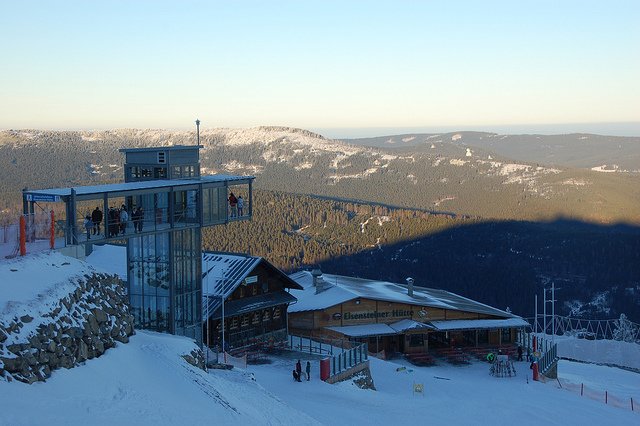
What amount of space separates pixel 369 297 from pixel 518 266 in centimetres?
8034

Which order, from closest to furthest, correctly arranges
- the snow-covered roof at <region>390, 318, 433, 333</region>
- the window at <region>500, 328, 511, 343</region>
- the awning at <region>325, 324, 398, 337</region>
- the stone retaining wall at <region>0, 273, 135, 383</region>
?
the stone retaining wall at <region>0, 273, 135, 383</region>, the awning at <region>325, 324, 398, 337</region>, the snow-covered roof at <region>390, 318, 433, 333</region>, the window at <region>500, 328, 511, 343</region>

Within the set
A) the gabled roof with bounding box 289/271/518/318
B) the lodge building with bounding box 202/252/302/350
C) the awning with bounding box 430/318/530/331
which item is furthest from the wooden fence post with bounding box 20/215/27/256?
the awning with bounding box 430/318/530/331

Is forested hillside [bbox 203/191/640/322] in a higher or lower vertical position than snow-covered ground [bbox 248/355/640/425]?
lower

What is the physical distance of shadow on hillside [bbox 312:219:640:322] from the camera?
107125 mm

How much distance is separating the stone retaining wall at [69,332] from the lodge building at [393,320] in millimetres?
21966

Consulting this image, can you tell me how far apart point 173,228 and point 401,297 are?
21.4 metres

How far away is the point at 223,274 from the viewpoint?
4181 centimetres

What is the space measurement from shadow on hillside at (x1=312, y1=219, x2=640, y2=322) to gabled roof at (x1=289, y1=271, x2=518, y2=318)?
46.2m

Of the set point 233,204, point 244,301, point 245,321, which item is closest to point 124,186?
point 233,204

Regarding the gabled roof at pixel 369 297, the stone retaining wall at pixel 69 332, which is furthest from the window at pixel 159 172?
the gabled roof at pixel 369 297

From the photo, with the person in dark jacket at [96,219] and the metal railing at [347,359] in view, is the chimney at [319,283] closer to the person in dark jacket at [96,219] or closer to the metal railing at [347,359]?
the metal railing at [347,359]

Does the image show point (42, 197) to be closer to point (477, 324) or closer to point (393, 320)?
point (393, 320)

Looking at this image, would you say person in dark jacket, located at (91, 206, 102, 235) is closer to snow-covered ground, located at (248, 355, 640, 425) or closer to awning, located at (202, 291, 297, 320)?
snow-covered ground, located at (248, 355, 640, 425)

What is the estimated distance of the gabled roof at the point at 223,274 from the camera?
1563 inches
